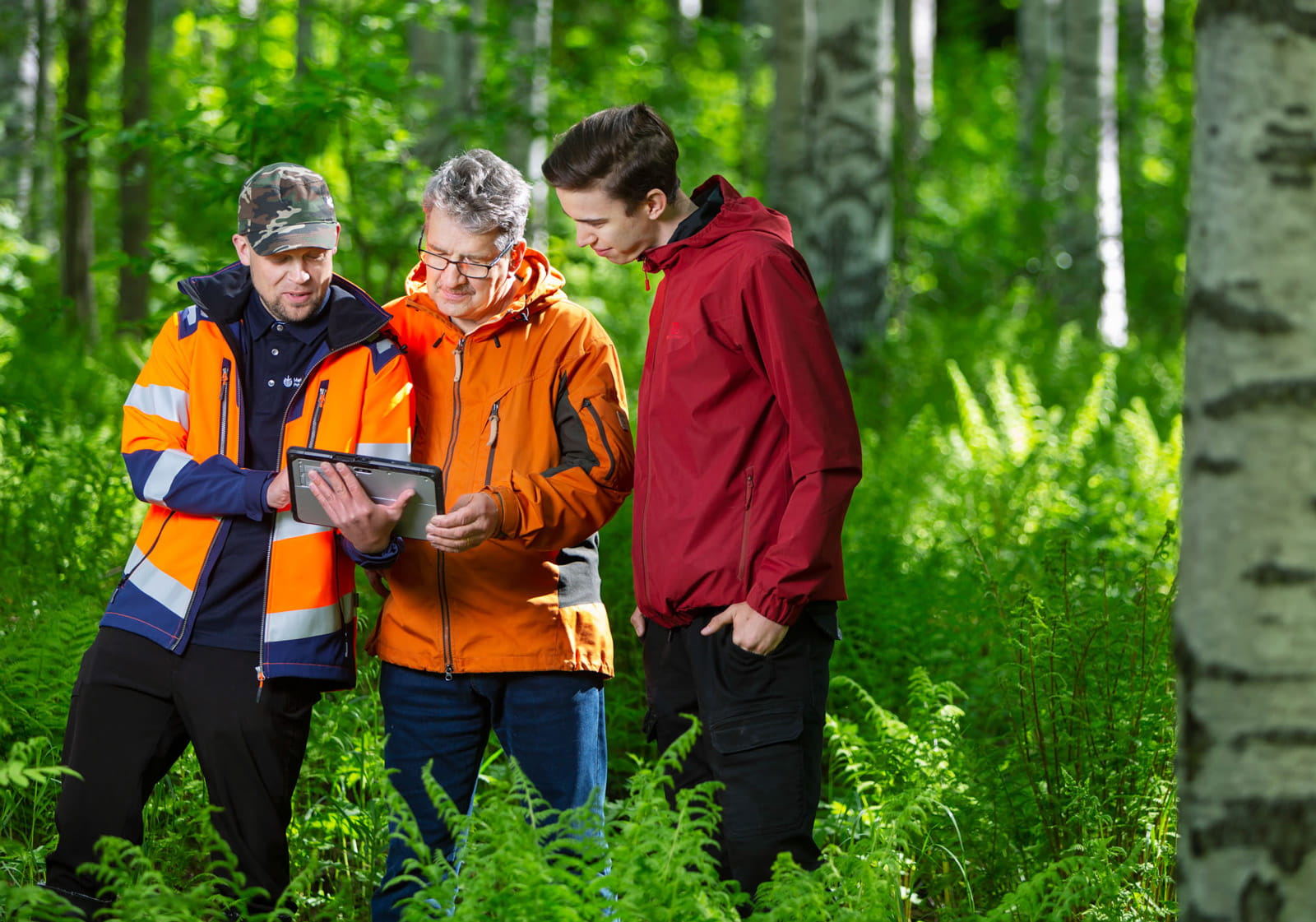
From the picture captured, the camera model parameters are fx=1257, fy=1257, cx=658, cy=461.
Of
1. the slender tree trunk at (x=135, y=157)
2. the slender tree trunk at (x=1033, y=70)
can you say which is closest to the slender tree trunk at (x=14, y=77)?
the slender tree trunk at (x=135, y=157)

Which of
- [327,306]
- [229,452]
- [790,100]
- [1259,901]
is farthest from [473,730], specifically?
[790,100]

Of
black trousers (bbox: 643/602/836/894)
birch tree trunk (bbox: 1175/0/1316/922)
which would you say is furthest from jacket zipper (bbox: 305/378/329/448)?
birch tree trunk (bbox: 1175/0/1316/922)

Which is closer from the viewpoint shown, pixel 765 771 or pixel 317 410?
pixel 765 771

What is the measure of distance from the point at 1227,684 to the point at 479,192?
1.98 m

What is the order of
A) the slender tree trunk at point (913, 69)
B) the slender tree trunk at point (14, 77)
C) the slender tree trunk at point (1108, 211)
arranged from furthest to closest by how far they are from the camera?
the slender tree trunk at point (913, 69) < the slender tree trunk at point (1108, 211) < the slender tree trunk at point (14, 77)

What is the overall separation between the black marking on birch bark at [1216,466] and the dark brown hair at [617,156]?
1.48 m

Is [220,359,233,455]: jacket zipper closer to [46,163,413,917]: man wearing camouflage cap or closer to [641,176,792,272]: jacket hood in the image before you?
[46,163,413,917]: man wearing camouflage cap

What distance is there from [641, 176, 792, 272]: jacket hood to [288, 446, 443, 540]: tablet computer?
74 cm

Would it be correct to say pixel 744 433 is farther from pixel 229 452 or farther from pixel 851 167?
pixel 851 167

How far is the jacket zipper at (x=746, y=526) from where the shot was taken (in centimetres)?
286

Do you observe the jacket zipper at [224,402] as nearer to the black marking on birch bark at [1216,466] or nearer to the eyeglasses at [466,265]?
the eyeglasses at [466,265]

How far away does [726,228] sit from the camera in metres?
2.97

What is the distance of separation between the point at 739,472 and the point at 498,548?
0.69m

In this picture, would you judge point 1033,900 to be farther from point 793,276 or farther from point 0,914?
point 0,914
